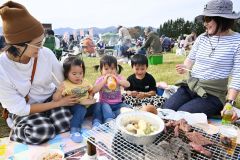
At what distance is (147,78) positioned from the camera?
4262mm

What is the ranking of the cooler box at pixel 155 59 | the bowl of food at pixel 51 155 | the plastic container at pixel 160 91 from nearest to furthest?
the bowl of food at pixel 51 155
the plastic container at pixel 160 91
the cooler box at pixel 155 59

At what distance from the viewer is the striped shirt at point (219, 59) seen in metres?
3.16

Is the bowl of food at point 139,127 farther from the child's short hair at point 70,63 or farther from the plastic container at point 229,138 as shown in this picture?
the child's short hair at point 70,63

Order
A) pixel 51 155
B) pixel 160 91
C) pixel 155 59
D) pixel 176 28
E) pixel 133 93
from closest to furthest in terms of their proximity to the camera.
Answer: pixel 51 155
pixel 133 93
pixel 160 91
pixel 155 59
pixel 176 28

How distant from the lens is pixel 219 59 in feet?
10.7

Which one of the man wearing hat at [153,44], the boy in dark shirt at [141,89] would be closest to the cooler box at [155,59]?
the man wearing hat at [153,44]

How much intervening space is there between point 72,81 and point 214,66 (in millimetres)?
2053

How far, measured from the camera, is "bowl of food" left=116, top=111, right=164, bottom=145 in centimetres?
186

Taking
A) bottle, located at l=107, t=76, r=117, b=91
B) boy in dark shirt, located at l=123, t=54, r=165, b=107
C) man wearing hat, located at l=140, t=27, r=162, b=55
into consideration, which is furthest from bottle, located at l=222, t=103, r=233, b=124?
man wearing hat, located at l=140, t=27, r=162, b=55

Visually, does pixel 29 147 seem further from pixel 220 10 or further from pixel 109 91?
pixel 220 10

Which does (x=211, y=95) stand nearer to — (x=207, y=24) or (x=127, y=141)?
(x=207, y=24)

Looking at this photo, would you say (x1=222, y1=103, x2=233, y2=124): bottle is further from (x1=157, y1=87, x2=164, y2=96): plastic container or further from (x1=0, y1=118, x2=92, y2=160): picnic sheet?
(x1=157, y1=87, x2=164, y2=96): plastic container

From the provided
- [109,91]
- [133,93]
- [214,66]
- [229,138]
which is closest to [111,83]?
[109,91]

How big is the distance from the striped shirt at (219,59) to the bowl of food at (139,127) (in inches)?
62.2
